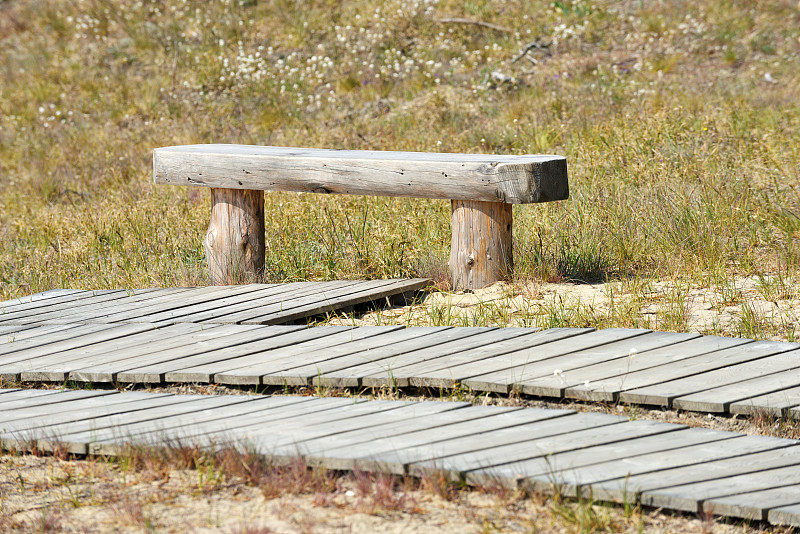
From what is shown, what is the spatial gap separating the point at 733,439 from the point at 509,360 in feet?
3.36

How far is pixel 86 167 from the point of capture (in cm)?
956

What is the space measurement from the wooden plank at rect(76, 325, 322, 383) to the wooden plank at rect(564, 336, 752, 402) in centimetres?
142

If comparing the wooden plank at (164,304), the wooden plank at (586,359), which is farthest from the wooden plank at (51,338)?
the wooden plank at (586,359)

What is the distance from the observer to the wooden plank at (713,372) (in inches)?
135

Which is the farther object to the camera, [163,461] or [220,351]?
[220,351]

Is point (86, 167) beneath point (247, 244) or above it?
above


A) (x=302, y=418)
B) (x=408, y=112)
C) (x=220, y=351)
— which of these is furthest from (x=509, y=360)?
(x=408, y=112)

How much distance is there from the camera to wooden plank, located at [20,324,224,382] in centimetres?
411

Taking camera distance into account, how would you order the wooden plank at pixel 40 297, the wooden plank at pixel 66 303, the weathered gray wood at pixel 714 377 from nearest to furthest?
the weathered gray wood at pixel 714 377
the wooden plank at pixel 66 303
the wooden plank at pixel 40 297

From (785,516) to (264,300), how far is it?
3.18 metres

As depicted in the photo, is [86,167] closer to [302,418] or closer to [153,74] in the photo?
[153,74]

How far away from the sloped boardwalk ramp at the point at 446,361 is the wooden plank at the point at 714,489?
510 mm

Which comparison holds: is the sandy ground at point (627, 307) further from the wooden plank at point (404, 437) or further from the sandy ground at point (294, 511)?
the sandy ground at point (294, 511)

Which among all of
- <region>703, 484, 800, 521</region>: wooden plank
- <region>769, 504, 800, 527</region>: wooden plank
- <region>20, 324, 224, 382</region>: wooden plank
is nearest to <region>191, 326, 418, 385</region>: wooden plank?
<region>20, 324, 224, 382</region>: wooden plank
